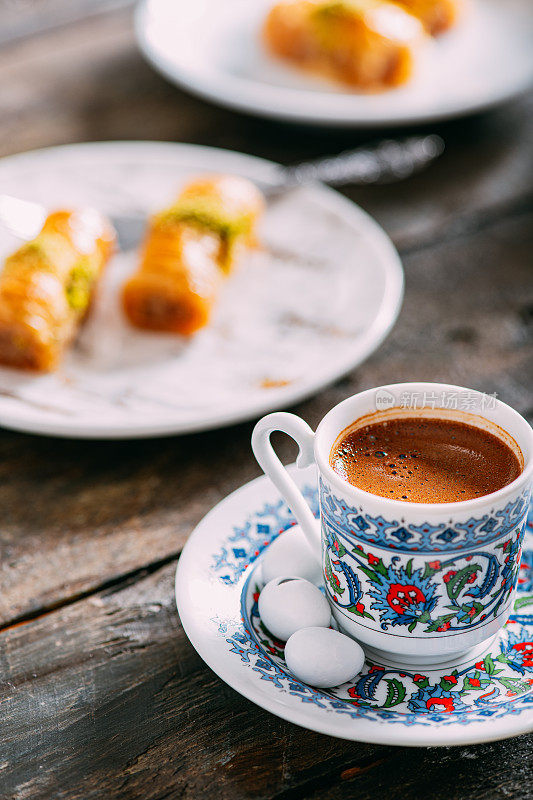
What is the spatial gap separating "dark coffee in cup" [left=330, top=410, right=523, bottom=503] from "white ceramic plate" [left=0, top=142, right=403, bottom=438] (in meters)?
0.31

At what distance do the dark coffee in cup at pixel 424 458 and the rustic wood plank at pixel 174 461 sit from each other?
278 millimetres

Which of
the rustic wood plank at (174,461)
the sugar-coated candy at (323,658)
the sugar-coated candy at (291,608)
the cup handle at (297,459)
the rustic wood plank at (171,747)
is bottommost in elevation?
the rustic wood plank at (174,461)

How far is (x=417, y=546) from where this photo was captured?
0.65 metres

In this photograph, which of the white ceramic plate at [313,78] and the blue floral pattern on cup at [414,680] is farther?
the white ceramic plate at [313,78]

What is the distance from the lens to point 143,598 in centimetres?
85

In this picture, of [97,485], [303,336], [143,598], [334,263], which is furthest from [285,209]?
[143,598]

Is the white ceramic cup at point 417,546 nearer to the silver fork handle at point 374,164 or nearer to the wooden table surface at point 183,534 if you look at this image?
the wooden table surface at point 183,534

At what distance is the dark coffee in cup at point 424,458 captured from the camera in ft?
2.27

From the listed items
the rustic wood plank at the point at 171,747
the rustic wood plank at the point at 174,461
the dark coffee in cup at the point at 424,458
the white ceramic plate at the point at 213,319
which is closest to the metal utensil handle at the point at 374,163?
the white ceramic plate at the point at 213,319

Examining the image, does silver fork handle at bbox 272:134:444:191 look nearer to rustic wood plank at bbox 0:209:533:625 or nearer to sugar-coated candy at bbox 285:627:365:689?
rustic wood plank at bbox 0:209:533:625

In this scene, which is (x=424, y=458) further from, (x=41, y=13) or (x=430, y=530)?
(x=41, y=13)

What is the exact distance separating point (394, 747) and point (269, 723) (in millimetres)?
99

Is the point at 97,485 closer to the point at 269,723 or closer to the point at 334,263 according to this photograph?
the point at 269,723

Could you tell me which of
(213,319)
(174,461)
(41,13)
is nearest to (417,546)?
(174,461)
